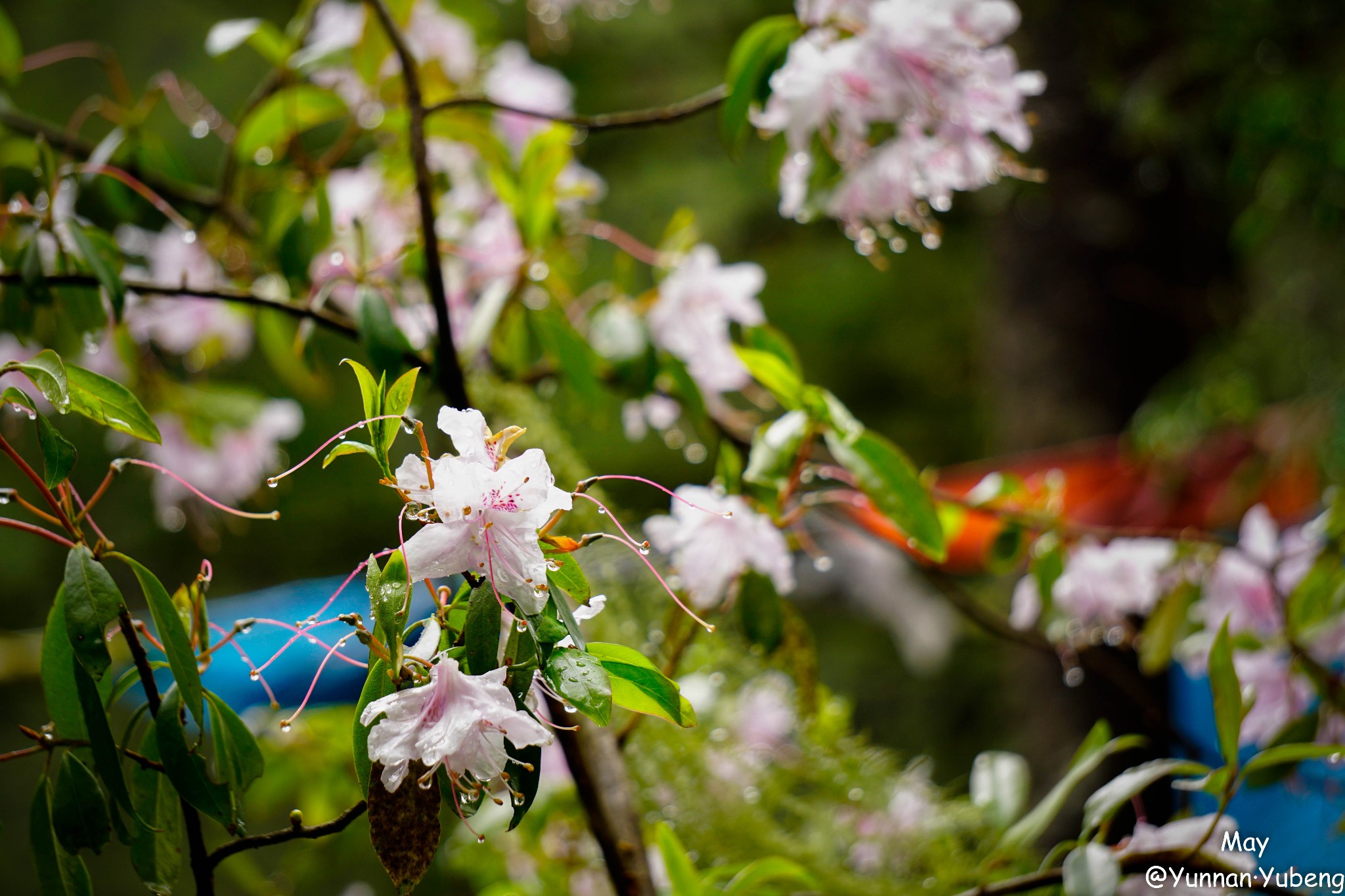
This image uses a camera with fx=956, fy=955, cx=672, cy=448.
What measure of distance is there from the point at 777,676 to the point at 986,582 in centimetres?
151

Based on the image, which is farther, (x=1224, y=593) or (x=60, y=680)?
(x=1224, y=593)

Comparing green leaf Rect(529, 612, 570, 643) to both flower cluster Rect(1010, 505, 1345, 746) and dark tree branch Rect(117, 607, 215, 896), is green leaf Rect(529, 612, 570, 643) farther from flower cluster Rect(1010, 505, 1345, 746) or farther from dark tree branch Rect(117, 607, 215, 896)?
flower cluster Rect(1010, 505, 1345, 746)

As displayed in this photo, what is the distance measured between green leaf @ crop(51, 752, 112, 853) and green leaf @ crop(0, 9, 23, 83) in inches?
23.8

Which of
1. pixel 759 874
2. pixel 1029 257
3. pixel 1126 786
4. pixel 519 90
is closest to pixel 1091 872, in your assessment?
pixel 1126 786

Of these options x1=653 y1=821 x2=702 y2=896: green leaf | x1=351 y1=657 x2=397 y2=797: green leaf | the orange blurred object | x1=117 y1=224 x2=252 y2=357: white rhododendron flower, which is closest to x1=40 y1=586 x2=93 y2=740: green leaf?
x1=351 y1=657 x2=397 y2=797: green leaf

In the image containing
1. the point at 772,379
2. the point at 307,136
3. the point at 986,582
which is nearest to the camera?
the point at 772,379

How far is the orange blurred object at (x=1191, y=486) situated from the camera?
1.33 m

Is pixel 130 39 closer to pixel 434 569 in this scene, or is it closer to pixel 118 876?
pixel 118 876

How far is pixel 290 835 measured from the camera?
0.34 meters

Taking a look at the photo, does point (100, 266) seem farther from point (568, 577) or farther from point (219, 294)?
point (568, 577)

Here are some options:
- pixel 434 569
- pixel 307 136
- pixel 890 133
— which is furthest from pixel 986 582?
pixel 307 136

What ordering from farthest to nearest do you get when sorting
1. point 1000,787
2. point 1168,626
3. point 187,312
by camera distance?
1. point 187,312
2. point 1168,626
3. point 1000,787

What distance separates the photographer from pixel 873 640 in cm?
376

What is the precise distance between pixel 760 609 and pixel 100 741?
1.14ft
